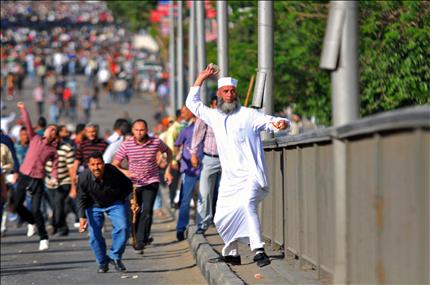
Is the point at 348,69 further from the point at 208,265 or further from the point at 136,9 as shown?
the point at 136,9

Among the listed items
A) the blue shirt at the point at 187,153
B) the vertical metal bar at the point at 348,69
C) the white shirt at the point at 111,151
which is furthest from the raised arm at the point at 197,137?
the vertical metal bar at the point at 348,69

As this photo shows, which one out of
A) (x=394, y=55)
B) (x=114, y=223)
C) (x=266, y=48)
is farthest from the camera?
(x=394, y=55)

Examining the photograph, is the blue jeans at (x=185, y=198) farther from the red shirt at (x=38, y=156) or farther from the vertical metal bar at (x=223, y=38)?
the vertical metal bar at (x=223, y=38)

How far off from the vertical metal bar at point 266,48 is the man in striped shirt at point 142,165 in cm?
156

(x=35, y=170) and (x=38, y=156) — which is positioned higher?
(x=38, y=156)

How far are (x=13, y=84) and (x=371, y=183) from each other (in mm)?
71106

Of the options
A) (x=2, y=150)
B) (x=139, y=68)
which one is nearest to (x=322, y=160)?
(x=2, y=150)

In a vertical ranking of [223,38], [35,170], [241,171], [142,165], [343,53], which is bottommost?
[35,170]

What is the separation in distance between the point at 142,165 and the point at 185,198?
1.93 meters

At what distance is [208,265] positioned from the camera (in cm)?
1511

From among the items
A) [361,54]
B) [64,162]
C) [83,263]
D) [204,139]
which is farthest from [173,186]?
[83,263]

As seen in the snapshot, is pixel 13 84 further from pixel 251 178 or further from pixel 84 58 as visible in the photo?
pixel 251 178

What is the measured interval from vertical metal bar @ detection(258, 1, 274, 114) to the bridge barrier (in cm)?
555

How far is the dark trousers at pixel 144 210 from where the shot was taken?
740 inches
